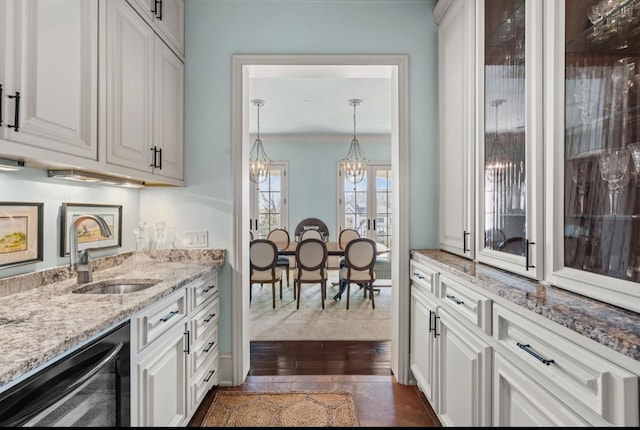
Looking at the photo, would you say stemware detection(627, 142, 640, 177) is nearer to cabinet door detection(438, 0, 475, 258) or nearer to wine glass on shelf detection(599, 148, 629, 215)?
wine glass on shelf detection(599, 148, 629, 215)

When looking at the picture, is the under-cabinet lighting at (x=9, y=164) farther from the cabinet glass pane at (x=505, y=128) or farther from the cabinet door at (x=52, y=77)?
the cabinet glass pane at (x=505, y=128)

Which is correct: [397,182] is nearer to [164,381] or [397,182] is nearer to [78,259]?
[164,381]

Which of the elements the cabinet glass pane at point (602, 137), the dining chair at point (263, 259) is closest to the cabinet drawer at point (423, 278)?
the cabinet glass pane at point (602, 137)

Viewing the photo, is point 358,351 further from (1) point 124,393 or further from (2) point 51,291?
(2) point 51,291

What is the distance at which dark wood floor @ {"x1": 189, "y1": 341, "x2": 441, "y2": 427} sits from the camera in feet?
6.92

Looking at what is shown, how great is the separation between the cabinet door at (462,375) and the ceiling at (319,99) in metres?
1.90

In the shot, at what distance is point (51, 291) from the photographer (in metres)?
1.53

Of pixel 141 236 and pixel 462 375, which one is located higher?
pixel 141 236

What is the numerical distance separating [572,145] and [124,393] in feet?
6.22

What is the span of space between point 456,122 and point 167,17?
202 centimetres

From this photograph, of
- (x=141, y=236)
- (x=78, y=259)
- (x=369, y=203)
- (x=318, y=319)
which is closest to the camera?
(x=78, y=259)

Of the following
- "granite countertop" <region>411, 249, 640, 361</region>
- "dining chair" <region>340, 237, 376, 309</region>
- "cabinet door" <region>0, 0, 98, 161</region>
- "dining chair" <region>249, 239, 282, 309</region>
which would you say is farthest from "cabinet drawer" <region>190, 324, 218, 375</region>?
"dining chair" <region>340, 237, 376, 309</region>

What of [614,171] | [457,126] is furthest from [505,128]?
[614,171]

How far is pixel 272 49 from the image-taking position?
8.10 ft
